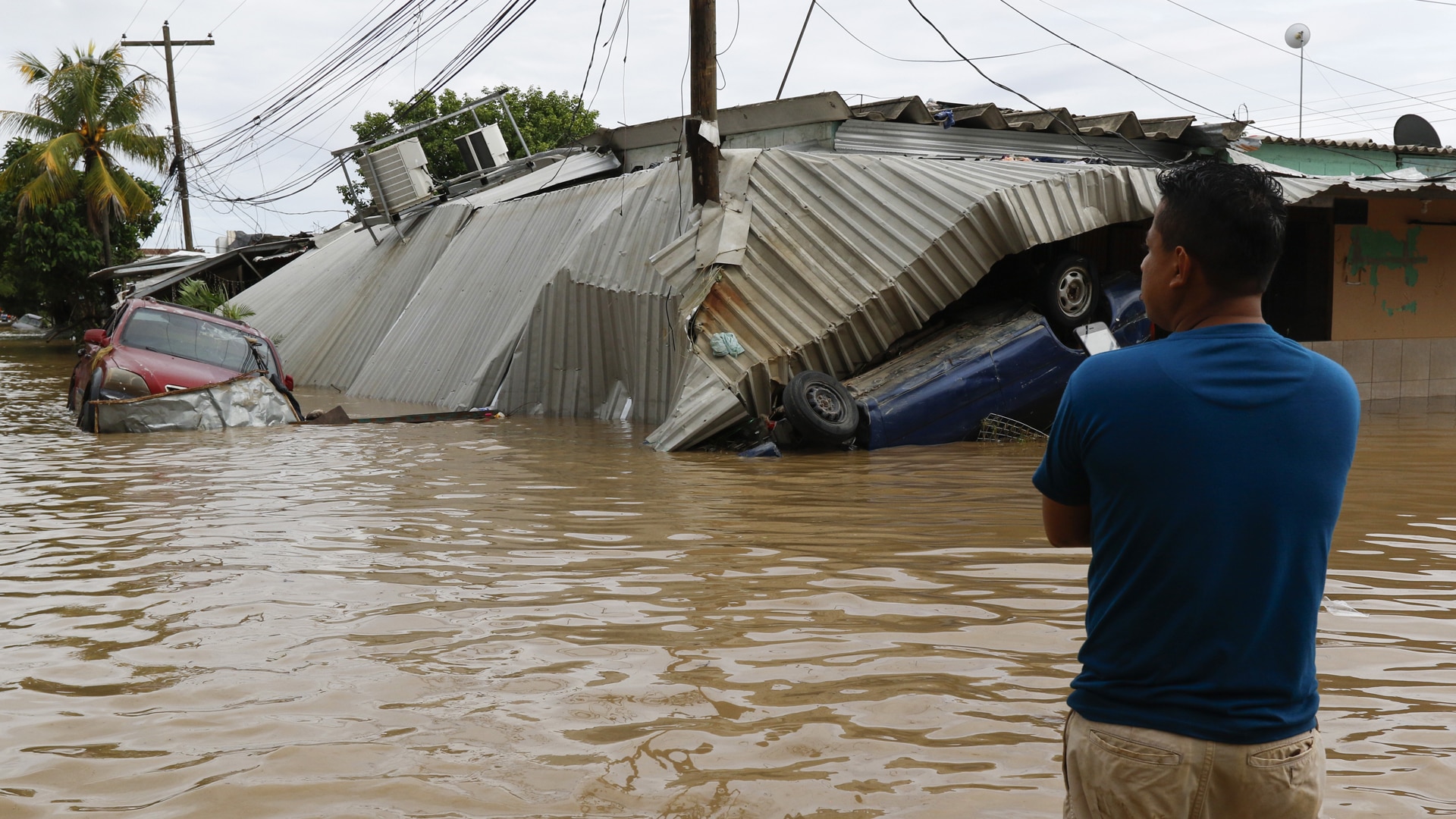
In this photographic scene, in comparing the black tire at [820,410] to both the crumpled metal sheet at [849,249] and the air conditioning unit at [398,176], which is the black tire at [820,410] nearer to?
the crumpled metal sheet at [849,249]

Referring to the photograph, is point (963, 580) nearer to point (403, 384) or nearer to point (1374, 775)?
point (1374, 775)

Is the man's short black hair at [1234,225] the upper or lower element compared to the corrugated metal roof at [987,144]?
lower

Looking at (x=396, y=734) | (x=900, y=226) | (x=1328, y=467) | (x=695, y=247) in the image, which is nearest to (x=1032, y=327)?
(x=900, y=226)

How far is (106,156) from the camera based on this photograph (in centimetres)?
3672

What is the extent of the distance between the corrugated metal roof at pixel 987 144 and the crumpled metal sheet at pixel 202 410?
294 inches

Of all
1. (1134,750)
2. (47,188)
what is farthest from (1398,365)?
(47,188)

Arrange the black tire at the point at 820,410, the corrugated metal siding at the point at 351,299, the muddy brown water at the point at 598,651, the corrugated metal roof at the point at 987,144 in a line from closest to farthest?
the muddy brown water at the point at 598,651 < the black tire at the point at 820,410 < the corrugated metal roof at the point at 987,144 < the corrugated metal siding at the point at 351,299

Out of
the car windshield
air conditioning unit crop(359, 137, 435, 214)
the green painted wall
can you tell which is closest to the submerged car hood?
the car windshield

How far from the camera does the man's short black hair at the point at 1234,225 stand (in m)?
2.02

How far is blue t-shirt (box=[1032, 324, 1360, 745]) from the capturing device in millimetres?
1896

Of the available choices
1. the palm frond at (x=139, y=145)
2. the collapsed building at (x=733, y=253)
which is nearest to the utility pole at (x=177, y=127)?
the palm frond at (x=139, y=145)

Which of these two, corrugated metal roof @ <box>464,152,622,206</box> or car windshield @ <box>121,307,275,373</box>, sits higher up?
corrugated metal roof @ <box>464,152,622,206</box>

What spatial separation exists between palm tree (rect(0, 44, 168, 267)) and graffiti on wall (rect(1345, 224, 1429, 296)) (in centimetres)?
3359

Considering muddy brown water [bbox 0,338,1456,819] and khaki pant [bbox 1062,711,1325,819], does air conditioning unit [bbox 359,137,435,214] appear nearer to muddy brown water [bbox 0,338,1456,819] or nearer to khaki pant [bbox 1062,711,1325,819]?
muddy brown water [bbox 0,338,1456,819]
